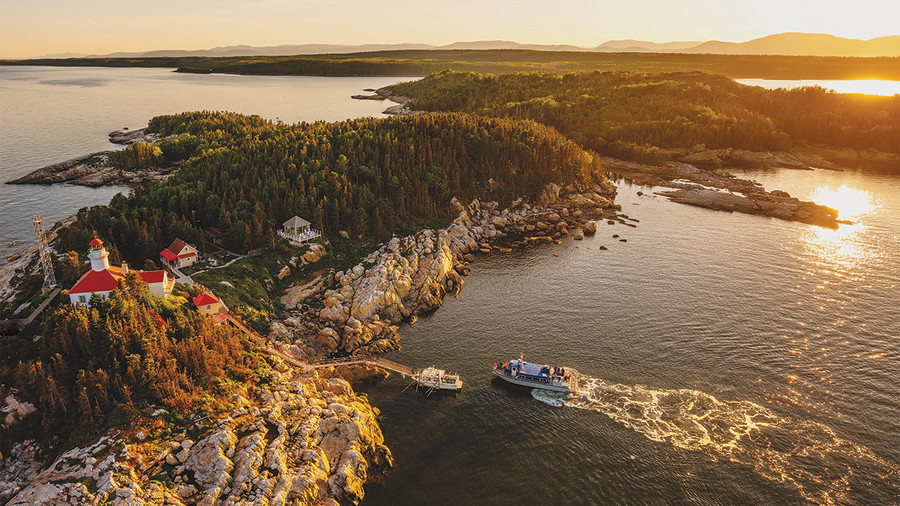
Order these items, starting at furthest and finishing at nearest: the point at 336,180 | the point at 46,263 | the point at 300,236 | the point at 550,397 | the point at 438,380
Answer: the point at 336,180 → the point at 300,236 → the point at 438,380 → the point at 46,263 → the point at 550,397

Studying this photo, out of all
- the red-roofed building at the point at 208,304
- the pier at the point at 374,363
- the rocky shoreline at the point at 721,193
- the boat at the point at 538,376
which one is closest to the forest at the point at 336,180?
the red-roofed building at the point at 208,304

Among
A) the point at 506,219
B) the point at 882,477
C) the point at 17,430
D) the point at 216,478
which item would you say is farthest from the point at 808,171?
the point at 17,430

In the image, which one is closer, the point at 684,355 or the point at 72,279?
the point at 72,279

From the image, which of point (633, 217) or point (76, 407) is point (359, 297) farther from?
point (633, 217)

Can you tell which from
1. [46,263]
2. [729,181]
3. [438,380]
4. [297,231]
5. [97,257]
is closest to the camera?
[97,257]

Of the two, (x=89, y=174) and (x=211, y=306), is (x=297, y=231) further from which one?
(x=89, y=174)

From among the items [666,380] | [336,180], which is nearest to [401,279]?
[336,180]

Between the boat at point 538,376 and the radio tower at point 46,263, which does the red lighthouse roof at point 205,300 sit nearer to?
the radio tower at point 46,263
